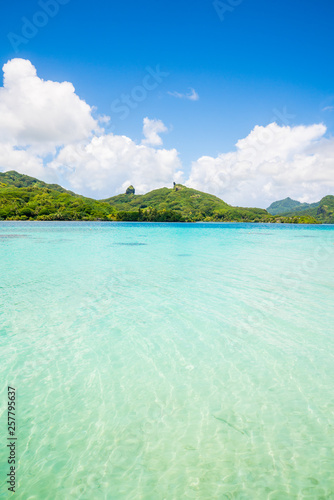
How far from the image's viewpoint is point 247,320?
916 cm

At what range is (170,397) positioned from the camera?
516cm

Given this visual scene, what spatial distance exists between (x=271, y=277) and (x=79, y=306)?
11.6 metres

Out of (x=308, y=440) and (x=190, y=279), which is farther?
(x=190, y=279)

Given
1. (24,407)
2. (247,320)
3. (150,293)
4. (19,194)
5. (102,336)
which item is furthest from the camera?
(19,194)

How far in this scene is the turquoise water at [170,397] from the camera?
11.5 ft

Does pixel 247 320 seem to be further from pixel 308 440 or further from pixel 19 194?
pixel 19 194

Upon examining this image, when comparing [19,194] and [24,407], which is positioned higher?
[19,194]

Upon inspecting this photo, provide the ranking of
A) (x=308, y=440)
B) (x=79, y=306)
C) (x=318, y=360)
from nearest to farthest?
1. (x=308, y=440)
2. (x=318, y=360)
3. (x=79, y=306)

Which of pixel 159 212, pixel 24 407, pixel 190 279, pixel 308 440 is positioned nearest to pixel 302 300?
pixel 190 279

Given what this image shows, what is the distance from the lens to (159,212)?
199625 millimetres

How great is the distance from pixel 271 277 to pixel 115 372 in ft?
42.7

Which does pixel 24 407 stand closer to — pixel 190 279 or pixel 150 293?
pixel 150 293

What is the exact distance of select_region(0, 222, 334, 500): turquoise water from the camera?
→ 3.50 metres

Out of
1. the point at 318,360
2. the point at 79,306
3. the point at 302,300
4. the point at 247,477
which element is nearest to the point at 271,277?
the point at 302,300
